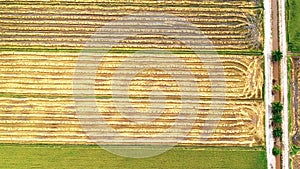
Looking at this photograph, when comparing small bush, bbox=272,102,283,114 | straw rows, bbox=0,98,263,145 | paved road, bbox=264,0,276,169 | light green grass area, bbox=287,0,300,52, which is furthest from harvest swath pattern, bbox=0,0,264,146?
light green grass area, bbox=287,0,300,52

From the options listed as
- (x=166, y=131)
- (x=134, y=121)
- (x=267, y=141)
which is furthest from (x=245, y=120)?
(x=134, y=121)

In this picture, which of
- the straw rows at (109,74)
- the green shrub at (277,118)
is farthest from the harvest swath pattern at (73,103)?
the green shrub at (277,118)

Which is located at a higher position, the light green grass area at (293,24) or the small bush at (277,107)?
the light green grass area at (293,24)

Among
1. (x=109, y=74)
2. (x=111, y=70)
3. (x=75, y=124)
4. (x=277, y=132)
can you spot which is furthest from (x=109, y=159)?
(x=277, y=132)

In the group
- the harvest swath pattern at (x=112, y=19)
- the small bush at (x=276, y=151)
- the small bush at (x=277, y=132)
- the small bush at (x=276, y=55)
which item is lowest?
the small bush at (x=276, y=151)

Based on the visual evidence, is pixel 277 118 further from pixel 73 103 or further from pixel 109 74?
pixel 73 103

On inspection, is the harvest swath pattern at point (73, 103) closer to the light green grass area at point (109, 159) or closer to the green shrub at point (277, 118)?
the light green grass area at point (109, 159)
